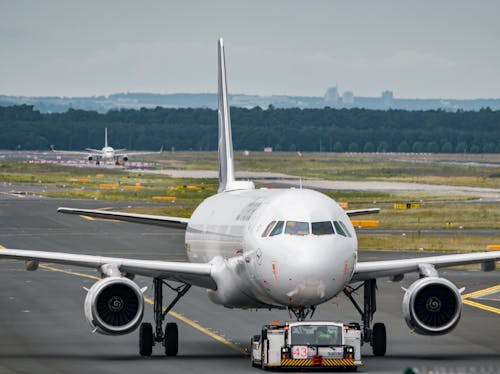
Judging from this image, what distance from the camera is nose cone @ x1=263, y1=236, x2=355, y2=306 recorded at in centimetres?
3216

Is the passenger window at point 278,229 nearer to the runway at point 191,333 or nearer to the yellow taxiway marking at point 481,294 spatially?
the runway at point 191,333

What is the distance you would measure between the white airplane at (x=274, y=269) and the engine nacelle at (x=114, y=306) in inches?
1.0

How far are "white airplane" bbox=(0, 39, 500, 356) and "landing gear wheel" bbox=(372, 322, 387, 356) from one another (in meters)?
0.03

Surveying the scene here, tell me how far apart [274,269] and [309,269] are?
1.05m

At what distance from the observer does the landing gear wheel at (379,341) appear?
3731 cm

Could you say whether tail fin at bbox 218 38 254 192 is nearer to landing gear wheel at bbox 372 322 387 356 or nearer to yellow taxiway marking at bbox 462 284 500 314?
landing gear wheel at bbox 372 322 387 356

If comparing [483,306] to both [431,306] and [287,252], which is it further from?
[287,252]

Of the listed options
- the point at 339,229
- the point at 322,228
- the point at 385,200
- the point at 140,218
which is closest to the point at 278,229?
the point at 322,228

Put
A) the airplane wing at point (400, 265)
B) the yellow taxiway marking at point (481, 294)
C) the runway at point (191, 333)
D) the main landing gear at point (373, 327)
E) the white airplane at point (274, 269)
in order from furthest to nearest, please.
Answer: the yellow taxiway marking at point (481, 294) → the main landing gear at point (373, 327) → the airplane wing at point (400, 265) → the runway at point (191, 333) → the white airplane at point (274, 269)

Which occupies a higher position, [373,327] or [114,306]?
[114,306]

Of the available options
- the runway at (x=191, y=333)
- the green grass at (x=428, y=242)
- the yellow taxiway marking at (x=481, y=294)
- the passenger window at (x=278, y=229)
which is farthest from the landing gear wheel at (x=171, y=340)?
the green grass at (x=428, y=242)

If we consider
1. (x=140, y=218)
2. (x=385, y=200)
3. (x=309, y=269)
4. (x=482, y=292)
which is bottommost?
(x=385, y=200)

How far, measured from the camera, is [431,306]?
36031mm

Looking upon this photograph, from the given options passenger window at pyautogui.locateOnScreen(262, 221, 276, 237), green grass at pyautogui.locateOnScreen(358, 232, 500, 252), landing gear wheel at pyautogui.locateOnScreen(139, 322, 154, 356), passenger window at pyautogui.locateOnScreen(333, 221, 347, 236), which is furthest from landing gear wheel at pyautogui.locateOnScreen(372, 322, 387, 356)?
green grass at pyautogui.locateOnScreen(358, 232, 500, 252)
